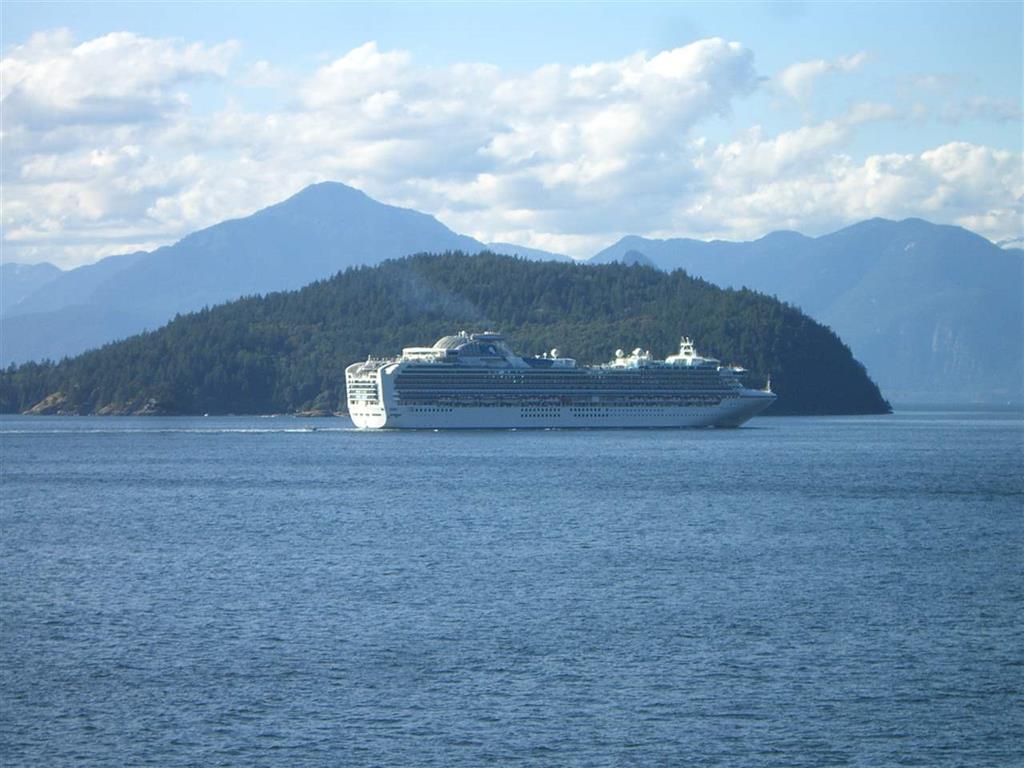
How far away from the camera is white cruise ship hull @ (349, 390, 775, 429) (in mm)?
144125

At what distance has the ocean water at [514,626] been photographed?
30.4 meters

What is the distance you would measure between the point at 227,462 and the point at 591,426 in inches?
1989

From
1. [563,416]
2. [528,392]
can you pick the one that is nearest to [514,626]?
[528,392]

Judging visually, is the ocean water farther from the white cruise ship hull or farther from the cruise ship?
the white cruise ship hull

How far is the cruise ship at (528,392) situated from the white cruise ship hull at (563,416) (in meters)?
0.09

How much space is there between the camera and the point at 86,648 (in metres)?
37.5

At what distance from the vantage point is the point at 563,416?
15025 centimetres

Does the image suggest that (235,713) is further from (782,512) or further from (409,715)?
(782,512)

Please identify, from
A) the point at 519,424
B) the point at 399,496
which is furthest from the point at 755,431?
the point at 399,496

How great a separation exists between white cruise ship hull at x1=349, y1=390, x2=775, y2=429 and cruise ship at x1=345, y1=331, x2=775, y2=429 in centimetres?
9

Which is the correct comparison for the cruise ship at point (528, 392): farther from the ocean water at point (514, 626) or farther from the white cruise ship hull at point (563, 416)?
the ocean water at point (514, 626)

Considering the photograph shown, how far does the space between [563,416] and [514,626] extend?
110326 mm

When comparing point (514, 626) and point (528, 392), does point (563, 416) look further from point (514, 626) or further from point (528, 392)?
point (514, 626)

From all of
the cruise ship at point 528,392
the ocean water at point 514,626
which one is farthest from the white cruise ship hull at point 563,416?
the ocean water at point 514,626
